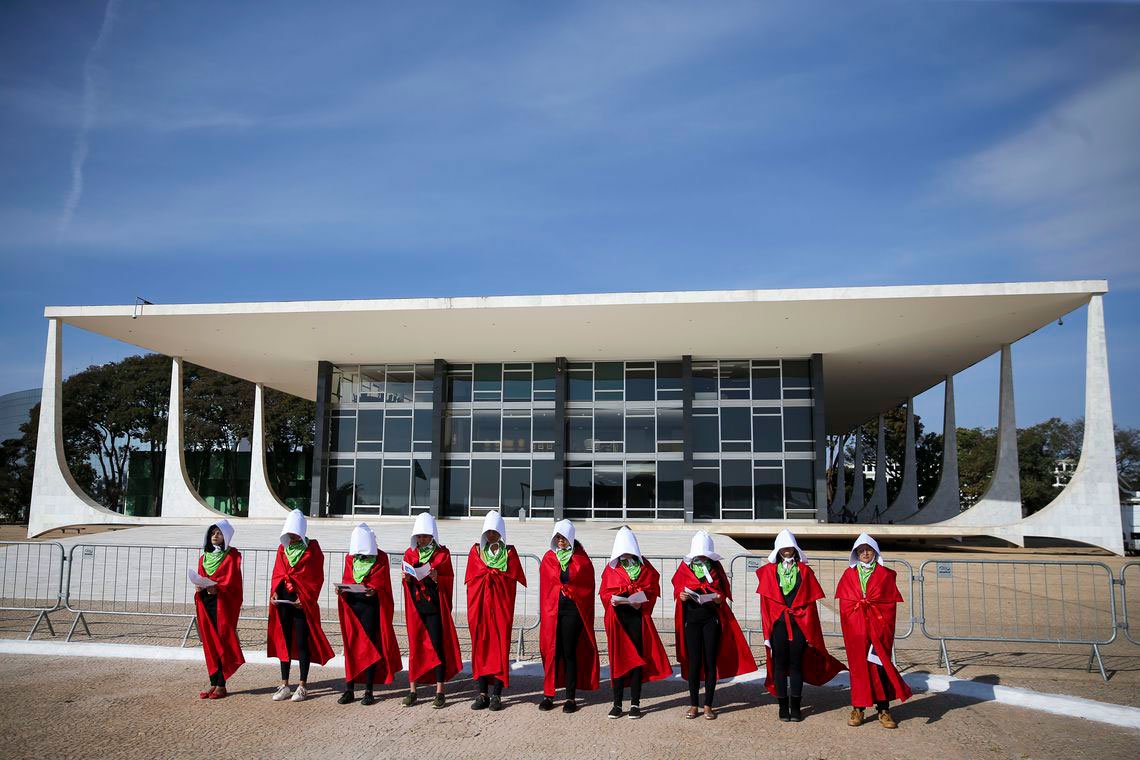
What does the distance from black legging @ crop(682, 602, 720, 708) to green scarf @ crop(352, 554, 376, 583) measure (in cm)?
281

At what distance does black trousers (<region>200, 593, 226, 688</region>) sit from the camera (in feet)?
23.4

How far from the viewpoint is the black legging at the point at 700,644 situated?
6.62 meters

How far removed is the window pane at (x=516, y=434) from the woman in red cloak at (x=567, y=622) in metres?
23.6

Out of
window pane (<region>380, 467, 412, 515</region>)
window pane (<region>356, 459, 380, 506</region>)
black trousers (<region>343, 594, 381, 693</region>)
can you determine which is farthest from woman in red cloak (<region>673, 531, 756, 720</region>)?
window pane (<region>356, 459, 380, 506</region>)

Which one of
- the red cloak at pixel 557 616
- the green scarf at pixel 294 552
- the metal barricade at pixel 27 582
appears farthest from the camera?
the metal barricade at pixel 27 582

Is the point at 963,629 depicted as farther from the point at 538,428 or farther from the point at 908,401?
the point at 908,401

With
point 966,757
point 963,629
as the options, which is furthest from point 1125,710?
point 963,629

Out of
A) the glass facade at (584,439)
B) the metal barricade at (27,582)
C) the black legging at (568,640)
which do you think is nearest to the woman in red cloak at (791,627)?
the black legging at (568,640)

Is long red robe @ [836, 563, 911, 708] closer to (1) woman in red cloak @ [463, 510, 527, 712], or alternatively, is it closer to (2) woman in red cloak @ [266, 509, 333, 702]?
(1) woman in red cloak @ [463, 510, 527, 712]

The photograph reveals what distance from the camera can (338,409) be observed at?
32312 millimetres

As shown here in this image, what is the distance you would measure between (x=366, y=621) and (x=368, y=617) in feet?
0.13

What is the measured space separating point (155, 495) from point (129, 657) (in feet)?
133

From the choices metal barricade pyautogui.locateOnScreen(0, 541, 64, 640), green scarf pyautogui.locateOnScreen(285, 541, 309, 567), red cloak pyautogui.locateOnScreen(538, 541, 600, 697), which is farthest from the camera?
metal barricade pyautogui.locateOnScreen(0, 541, 64, 640)

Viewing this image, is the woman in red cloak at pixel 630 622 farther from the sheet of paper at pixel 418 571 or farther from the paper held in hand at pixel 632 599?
the sheet of paper at pixel 418 571
